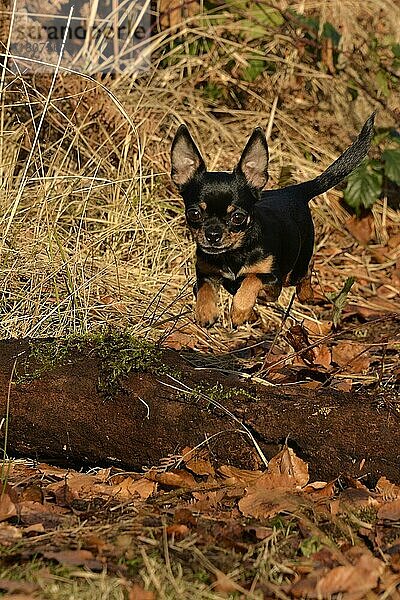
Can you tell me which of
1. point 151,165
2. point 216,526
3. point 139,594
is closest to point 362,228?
point 151,165

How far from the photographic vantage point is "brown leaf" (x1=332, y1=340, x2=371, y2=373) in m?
5.00

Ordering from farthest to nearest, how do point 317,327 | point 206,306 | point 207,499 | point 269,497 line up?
point 317,327 < point 206,306 < point 207,499 < point 269,497

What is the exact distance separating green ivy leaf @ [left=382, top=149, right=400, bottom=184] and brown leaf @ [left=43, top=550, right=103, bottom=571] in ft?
17.1

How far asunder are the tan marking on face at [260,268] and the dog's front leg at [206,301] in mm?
152

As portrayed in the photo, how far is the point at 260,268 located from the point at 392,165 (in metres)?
3.61

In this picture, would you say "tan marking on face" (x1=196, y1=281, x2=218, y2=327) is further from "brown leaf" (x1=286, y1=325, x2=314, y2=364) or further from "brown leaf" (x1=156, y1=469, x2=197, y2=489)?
"brown leaf" (x1=286, y1=325, x2=314, y2=364)

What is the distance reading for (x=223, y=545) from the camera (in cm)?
287

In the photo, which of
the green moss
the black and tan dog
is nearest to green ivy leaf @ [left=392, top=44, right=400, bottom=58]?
the black and tan dog

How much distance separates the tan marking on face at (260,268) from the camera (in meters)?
4.07

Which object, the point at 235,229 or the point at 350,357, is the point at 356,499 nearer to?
the point at 235,229

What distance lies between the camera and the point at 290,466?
3.47 meters

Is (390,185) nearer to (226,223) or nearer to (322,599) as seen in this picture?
(226,223)

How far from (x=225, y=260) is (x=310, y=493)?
1154mm

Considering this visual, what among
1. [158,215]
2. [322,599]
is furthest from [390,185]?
[322,599]
